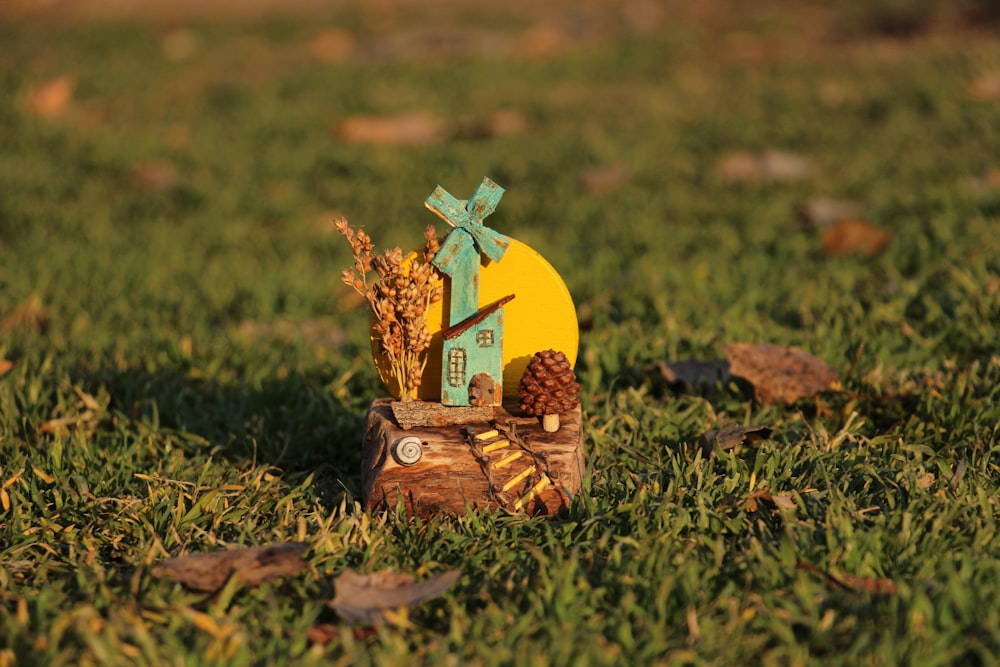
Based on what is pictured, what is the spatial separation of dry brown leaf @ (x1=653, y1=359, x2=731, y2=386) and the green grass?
0.06 meters

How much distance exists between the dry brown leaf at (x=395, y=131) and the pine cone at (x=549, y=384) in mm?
6185

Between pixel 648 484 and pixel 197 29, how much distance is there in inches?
543

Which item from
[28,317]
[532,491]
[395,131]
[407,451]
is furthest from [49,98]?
[532,491]

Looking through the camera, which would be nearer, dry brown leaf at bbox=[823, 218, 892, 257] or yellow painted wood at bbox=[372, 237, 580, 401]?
yellow painted wood at bbox=[372, 237, 580, 401]

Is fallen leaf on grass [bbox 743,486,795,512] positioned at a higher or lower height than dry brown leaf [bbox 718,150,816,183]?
lower

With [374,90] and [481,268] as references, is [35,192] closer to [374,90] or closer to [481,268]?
[374,90]

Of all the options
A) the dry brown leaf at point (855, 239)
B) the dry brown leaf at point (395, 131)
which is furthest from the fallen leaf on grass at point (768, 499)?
the dry brown leaf at point (395, 131)

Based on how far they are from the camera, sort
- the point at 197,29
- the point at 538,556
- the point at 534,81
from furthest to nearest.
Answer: the point at 197,29 → the point at 534,81 → the point at 538,556

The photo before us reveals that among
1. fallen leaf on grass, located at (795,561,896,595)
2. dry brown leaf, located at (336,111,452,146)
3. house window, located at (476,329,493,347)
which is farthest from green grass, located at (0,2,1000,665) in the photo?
house window, located at (476,329,493,347)

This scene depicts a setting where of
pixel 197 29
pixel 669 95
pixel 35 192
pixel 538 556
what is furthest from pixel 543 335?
pixel 197 29

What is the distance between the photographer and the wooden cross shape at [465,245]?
2.97 m

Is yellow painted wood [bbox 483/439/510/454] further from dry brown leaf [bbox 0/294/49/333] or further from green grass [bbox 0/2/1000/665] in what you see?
dry brown leaf [bbox 0/294/49/333]

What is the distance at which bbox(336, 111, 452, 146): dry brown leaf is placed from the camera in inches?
354

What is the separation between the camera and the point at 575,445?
9.60 feet
